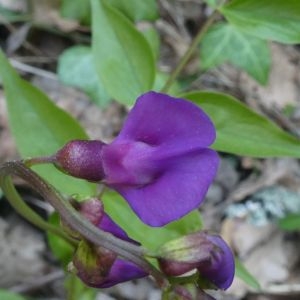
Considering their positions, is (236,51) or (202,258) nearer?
(202,258)

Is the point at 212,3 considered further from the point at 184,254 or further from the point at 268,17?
the point at 184,254

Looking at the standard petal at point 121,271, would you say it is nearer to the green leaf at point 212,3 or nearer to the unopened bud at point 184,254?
the unopened bud at point 184,254

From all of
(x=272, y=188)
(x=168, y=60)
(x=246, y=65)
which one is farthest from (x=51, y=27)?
(x=272, y=188)

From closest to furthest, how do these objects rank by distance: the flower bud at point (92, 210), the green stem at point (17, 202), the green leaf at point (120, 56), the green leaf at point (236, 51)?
1. the flower bud at point (92, 210)
2. the green stem at point (17, 202)
3. the green leaf at point (120, 56)
4. the green leaf at point (236, 51)

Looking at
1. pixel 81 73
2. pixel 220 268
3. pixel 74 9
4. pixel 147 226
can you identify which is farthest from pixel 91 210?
pixel 74 9

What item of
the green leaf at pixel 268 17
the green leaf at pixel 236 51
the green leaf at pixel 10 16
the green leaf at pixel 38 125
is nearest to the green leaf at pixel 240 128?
the green leaf at pixel 268 17

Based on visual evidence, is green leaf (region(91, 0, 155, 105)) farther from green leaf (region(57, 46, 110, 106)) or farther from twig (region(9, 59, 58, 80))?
twig (region(9, 59, 58, 80))
